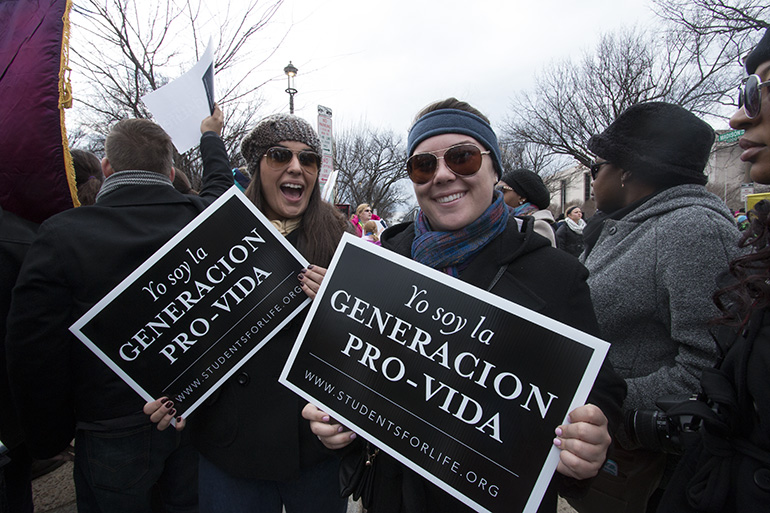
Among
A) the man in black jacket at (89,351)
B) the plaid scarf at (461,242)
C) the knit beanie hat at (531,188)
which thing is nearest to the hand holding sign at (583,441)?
the plaid scarf at (461,242)

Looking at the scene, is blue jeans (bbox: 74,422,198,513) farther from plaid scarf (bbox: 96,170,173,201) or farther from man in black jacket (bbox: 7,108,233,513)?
plaid scarf (bbox: 96,170,173,201)

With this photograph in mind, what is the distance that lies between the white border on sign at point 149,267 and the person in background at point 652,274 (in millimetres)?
1453

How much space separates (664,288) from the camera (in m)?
1.69

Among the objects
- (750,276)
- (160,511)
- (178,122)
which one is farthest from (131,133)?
(750,276)

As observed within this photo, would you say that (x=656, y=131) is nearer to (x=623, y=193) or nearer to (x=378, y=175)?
(x=623, y=193)

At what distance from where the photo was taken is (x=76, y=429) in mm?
2016

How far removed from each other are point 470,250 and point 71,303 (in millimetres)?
1854

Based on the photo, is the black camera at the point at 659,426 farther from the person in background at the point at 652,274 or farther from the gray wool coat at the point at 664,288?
the gray wool coat at the point at 664,288

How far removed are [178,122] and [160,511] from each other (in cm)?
250

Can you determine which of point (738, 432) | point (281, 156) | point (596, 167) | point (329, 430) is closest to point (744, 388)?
point (738, 432)

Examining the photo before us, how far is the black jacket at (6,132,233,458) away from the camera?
5.63ft

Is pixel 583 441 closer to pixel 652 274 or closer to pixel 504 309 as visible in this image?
pixel 504 309

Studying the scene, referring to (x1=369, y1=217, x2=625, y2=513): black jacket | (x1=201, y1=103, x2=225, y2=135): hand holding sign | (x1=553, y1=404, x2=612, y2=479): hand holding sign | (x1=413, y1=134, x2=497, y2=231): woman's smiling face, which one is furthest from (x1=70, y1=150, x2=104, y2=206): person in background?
(x1=553, y1=404, x2=612, y2=479): hand holding sign

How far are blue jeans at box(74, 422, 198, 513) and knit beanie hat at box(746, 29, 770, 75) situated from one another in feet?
9.67
